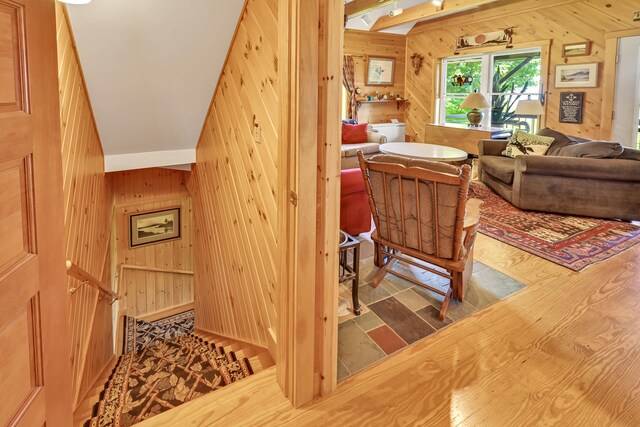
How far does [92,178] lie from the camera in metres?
2.88

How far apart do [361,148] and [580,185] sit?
9.80ft

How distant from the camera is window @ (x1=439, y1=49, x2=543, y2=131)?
253 inches

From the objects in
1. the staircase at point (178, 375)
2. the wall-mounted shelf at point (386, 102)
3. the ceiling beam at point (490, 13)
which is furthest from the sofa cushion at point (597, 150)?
the wall-mounted shelf at point (386, 102)

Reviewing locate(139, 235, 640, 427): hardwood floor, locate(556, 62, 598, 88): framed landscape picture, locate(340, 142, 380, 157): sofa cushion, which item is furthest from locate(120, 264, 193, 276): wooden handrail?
locate(556, 62, 598, 88): framed landscape picture

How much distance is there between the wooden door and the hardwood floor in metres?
0.75

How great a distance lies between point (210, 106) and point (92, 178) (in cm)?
101

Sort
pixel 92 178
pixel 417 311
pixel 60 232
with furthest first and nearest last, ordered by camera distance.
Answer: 1. pixel 92 178
2. pixel 417 311
3. pixel 60 232

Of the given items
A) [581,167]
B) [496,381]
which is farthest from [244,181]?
[581,167]

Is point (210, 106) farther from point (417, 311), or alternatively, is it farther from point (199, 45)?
point (417, 311)

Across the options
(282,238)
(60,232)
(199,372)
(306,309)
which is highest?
(60,232)

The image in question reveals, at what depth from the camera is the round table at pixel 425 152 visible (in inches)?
181

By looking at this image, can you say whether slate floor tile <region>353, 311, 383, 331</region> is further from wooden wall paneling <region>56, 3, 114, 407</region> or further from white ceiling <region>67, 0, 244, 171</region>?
white ceiling <region>67, 0, 244, 171</region>

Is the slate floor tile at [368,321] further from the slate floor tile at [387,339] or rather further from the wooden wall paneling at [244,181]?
the wooden wall paneling at [244,181]

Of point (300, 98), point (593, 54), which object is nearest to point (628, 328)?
point (300, 98)
